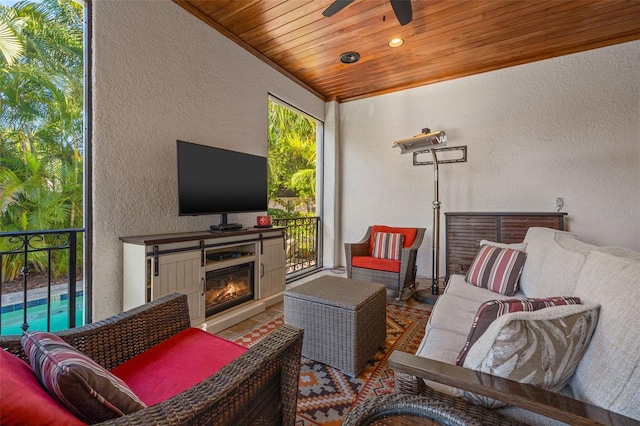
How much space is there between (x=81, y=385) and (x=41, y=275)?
6.53ft

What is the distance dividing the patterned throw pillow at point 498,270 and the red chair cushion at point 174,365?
5.84 feet

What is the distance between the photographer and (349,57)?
3340 millimetres

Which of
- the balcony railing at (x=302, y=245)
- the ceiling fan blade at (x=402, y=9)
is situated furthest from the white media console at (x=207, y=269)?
the ceiling fan blade at (x=402, y=9)

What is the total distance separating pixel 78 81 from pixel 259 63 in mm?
1863

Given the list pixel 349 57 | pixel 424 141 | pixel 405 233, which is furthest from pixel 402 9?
pixel 405 233

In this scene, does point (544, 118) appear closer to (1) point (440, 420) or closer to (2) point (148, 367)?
(1) point (440, 420)

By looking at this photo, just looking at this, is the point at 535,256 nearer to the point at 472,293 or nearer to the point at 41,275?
the point at 472,293

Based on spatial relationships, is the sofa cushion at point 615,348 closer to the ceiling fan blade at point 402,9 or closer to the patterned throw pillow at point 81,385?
the patterned throw pillow at point 81,385

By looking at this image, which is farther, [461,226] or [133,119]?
[461,226]

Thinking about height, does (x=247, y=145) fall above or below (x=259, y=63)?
below

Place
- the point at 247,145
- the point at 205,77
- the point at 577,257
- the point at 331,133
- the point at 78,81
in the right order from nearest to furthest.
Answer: the point at 577,257 → the point at 78,81 → the point at 205,77 → the point at 247,145 → the point at 331,133

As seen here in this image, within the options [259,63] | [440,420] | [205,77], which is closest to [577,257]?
[440,420]

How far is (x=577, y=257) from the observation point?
1.32 metres

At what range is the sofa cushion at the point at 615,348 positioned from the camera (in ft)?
2.36
